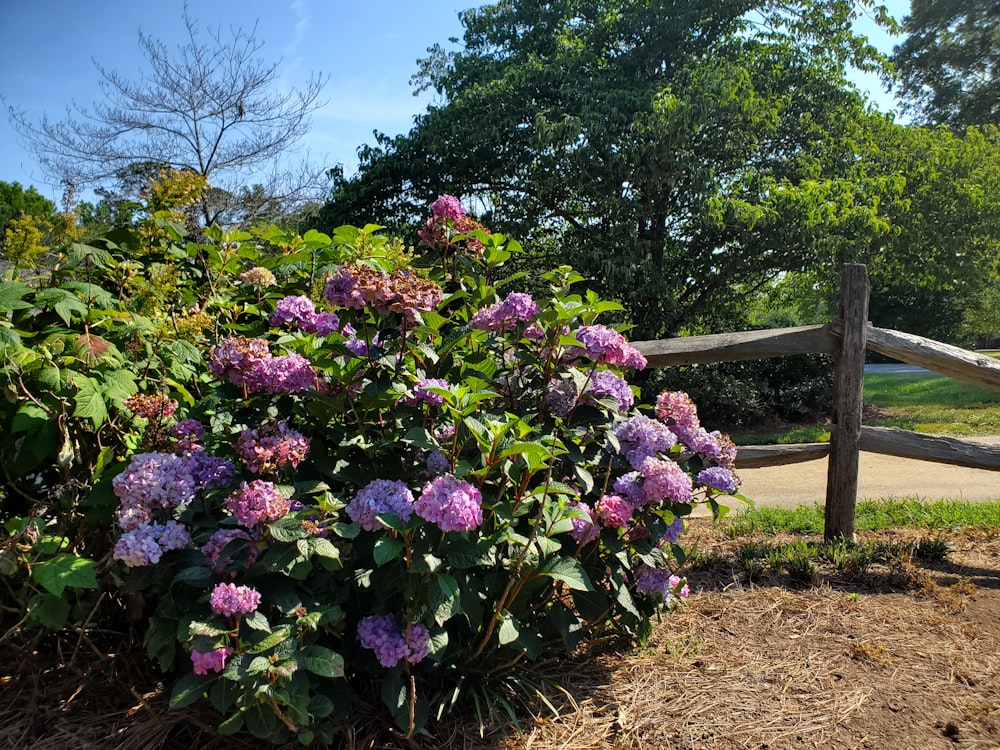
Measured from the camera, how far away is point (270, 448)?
5.57 ft

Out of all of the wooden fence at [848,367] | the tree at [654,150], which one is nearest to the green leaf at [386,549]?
the wooden fence at [848,367]

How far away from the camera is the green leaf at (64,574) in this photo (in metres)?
1.68

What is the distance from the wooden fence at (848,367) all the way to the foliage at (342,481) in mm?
1443

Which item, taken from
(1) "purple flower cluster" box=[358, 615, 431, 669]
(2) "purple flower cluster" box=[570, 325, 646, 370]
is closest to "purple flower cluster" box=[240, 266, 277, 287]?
(2) "purple flower cluster" box=[570, 325, 646, 370]

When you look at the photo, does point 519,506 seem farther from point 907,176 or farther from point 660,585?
point 907,176

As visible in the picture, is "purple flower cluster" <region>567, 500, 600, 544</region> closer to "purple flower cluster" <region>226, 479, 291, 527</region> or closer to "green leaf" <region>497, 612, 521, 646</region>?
"green leaf" <region>497, 612, 521, 646</region>

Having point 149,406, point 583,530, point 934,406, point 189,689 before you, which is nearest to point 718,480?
point 583,530

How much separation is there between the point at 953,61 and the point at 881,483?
2785 centimetres

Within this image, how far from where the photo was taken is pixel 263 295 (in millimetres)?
2557

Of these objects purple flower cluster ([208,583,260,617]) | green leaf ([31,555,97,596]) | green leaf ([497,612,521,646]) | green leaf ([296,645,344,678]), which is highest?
purple flower cluster ([208,583,260,617])

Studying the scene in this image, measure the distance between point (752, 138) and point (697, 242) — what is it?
1.45 meters

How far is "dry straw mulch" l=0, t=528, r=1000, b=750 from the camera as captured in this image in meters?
1.88

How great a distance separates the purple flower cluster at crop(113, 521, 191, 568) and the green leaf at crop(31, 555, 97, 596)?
0.22 m

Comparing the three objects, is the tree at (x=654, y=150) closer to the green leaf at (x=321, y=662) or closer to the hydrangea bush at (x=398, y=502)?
the hydrangea bush at (x=398, y=502)
